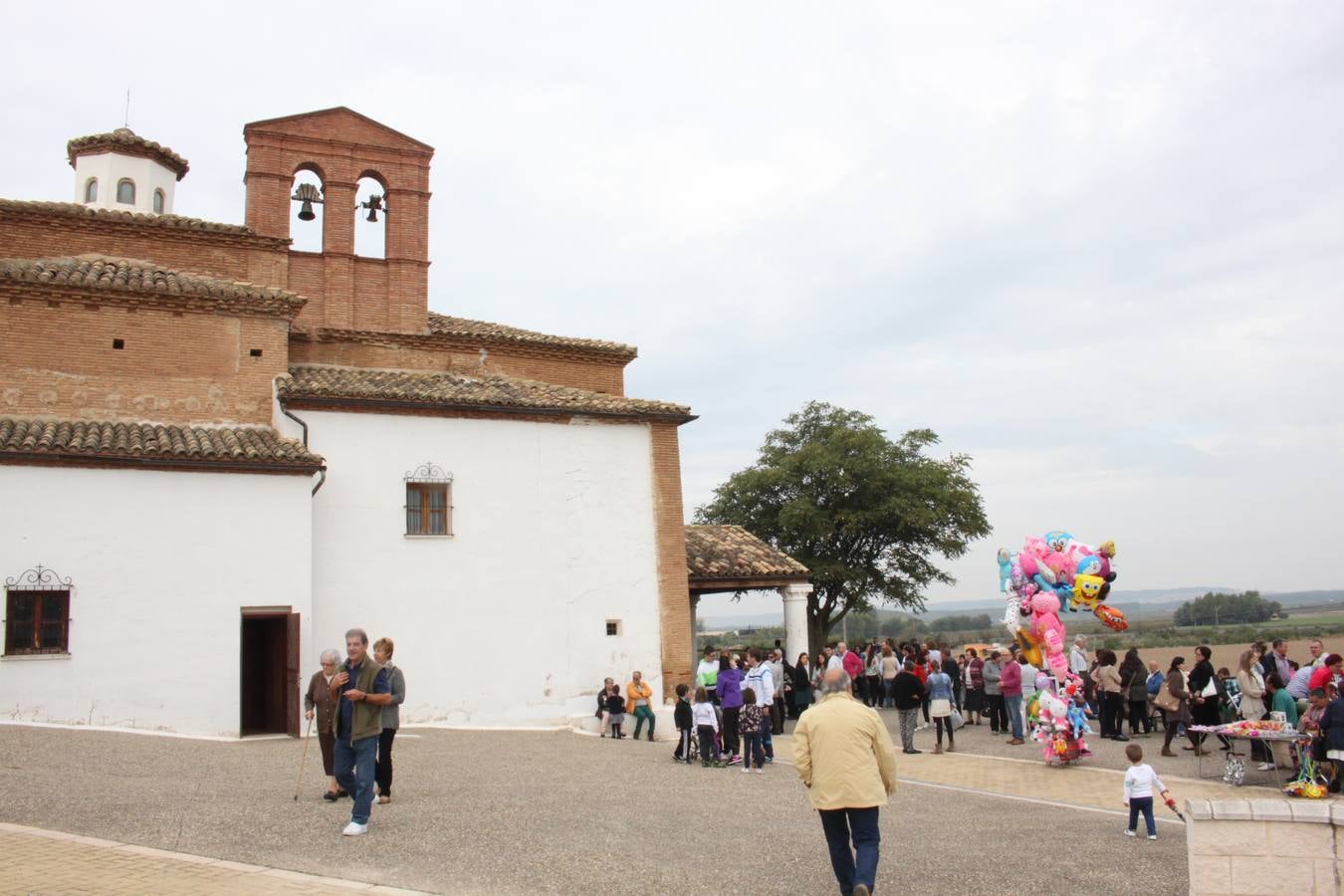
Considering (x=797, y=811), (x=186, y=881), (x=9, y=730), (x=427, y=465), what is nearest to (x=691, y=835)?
(x=797, y=811)

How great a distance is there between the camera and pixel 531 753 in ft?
48.8

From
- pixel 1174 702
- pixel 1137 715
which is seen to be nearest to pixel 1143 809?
pixel 1174 702

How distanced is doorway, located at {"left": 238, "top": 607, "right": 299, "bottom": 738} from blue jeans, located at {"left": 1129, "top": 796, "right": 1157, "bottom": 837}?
37.9ft

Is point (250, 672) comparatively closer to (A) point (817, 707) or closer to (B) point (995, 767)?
(B) point (995, 767)

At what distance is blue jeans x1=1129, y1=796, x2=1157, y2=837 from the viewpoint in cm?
952

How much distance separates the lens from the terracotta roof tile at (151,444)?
15.4 m

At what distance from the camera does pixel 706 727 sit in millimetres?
14680

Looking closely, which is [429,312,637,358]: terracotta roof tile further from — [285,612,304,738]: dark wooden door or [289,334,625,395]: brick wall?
[285,612,304,738]: dark wooden door

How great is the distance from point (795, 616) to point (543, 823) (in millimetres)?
14265

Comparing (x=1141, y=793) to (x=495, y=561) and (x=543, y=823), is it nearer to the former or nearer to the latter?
(x=543, y=823)

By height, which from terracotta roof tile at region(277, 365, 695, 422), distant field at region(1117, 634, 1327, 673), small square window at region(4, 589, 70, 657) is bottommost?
distant field at region(1117, 634, 1327, 673)

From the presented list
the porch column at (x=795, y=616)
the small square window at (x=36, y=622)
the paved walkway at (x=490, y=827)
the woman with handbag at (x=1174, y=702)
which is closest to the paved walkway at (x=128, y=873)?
the paved walkway at (x=490, y=827)

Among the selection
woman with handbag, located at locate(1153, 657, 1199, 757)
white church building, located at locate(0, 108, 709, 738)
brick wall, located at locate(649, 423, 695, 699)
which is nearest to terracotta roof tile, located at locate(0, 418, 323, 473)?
white church building, located at locate(0, 108, 709, 738)

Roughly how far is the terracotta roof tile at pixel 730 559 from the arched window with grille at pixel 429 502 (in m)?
5.06
